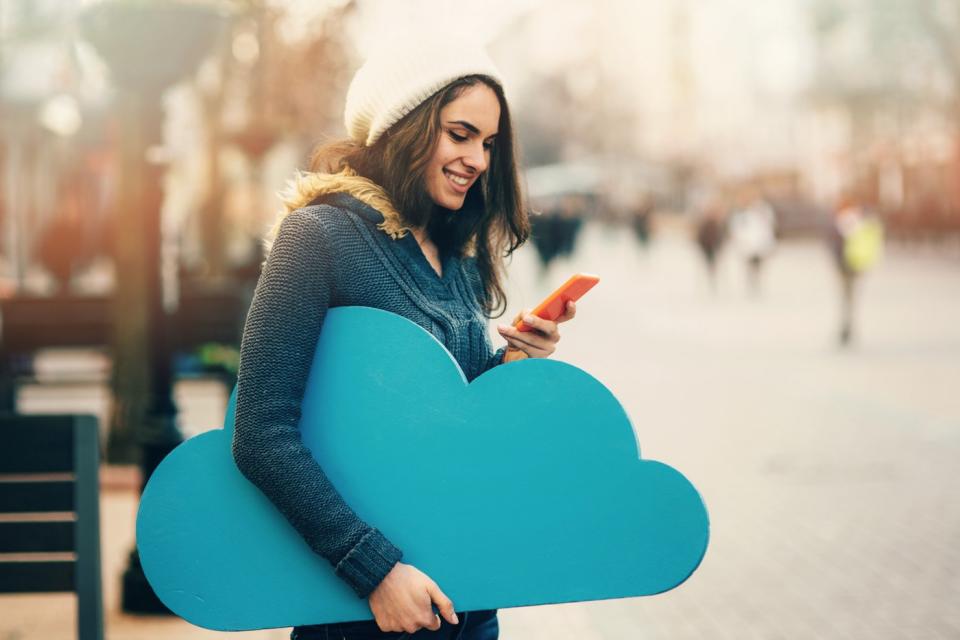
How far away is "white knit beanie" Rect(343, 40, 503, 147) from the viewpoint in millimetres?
2158

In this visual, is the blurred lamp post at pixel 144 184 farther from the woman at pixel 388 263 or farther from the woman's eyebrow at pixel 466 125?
the woman's eyebrow at pixel 466 125

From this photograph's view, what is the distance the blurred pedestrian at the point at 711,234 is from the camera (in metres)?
25.8

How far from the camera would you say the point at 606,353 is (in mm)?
15406

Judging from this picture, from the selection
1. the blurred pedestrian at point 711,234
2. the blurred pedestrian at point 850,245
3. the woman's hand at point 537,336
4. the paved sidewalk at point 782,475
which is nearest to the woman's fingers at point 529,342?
the woman's hand at point 537,336

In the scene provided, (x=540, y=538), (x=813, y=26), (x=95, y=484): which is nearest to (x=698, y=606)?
(x=95, y=484)

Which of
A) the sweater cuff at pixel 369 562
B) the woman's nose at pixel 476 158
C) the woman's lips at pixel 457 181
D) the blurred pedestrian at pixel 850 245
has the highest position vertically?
the woman's nose at pixel 476 158

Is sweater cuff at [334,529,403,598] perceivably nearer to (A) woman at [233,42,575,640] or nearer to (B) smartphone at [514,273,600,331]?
(A) woman at [233,42,575,640]

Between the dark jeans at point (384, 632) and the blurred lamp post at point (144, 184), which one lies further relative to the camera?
the blurred lamp post at point (144, 184)

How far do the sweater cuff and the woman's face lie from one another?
1.91 ft

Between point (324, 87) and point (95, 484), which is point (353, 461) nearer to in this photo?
point (95, 484)

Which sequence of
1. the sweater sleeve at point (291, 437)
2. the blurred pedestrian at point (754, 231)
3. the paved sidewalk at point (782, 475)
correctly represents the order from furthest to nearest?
the blurred pedestrian at point (754, 231) → the paved sidewalk at point (782, 475) → the sweater sleeve at point (291, 437)

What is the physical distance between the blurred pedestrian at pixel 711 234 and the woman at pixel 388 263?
23588mm

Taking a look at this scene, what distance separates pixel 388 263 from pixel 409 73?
1.00 feet

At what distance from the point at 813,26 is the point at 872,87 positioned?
3.09 metres
